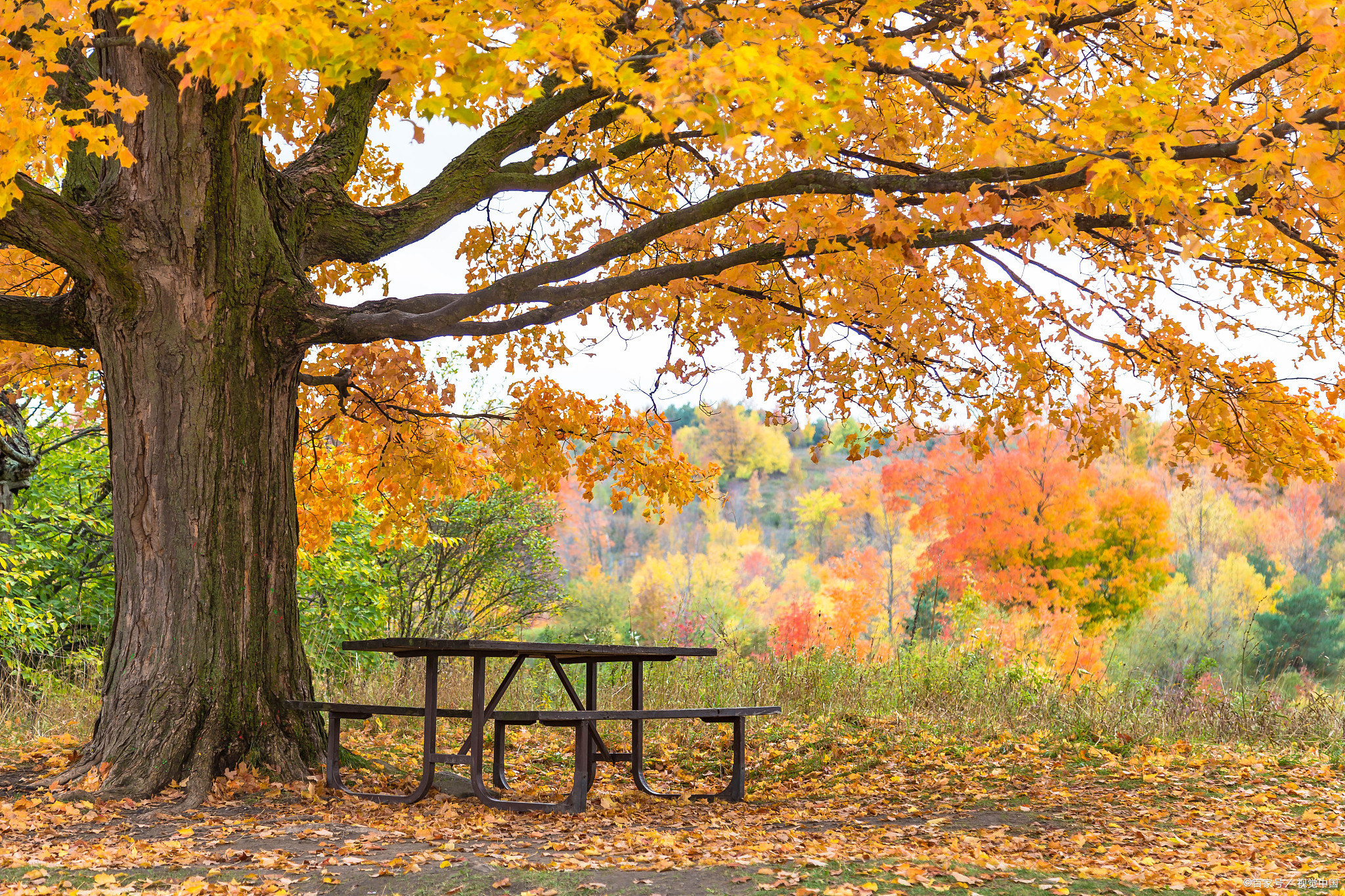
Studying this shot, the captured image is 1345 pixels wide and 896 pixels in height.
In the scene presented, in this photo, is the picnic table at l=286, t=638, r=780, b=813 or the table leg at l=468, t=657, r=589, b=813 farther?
the table leg at l=468, t=657, r=589, b=813

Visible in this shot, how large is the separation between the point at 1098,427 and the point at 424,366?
511cm

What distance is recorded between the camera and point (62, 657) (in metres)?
12.0

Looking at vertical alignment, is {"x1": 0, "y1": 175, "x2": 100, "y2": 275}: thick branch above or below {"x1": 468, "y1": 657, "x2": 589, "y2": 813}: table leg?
above

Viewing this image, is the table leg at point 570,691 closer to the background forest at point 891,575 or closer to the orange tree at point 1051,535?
the background forest at point 891,575

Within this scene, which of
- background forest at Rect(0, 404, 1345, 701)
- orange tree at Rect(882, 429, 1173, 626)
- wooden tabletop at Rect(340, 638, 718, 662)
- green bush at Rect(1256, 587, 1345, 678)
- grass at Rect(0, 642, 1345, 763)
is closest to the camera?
wooden tabletop at Rect(340, 638, 718, 662)

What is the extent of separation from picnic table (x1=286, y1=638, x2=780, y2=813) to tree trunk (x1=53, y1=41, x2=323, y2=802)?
0.42 m

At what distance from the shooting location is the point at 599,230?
8234mm

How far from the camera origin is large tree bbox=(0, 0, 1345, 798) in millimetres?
3971

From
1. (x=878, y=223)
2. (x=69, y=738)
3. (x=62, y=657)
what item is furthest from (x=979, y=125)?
(x=62, y=657)

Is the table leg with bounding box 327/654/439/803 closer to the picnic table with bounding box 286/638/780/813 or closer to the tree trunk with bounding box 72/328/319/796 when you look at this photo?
the picnic table with bounding box 286/638/780/813

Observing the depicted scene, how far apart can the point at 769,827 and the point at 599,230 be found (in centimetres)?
498

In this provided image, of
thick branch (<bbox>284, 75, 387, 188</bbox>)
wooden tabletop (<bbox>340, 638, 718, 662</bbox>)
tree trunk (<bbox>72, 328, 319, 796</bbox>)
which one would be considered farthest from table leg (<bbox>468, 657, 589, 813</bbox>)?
thick branch (<bbox>284, 75, 387, 188</bbox>)

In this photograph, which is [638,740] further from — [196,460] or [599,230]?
[599,230]

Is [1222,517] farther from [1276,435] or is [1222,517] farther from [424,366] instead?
[424,366]
